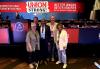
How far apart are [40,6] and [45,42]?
7.69 meters

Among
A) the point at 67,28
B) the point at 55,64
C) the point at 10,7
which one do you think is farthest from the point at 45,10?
the point at 55,64

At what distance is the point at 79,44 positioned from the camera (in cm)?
1070

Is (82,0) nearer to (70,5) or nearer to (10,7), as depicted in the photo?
(70,5)

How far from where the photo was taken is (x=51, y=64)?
384 inches

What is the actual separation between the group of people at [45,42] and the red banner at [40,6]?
7.29 metres

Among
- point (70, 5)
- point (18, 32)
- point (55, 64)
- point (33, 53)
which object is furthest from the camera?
point (70, 5)

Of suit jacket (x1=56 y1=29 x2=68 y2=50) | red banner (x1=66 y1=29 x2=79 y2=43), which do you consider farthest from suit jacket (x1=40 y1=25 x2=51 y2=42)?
red banner (x1=66 y1=29 x2=79 y2=43)

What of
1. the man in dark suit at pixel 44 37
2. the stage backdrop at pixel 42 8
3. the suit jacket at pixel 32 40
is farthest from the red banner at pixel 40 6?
the suit jacket at pixel 32 40

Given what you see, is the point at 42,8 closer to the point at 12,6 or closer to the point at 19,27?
the point at 12,6

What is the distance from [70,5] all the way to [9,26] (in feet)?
23.2

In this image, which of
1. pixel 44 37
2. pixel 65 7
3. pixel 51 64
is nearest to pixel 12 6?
pixel 65 7

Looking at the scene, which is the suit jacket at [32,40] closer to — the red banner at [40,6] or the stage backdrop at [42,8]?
the stage backdrop at [42,8]

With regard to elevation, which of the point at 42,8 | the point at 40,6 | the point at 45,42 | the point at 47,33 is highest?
the point at 40,6

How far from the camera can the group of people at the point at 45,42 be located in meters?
9.02
